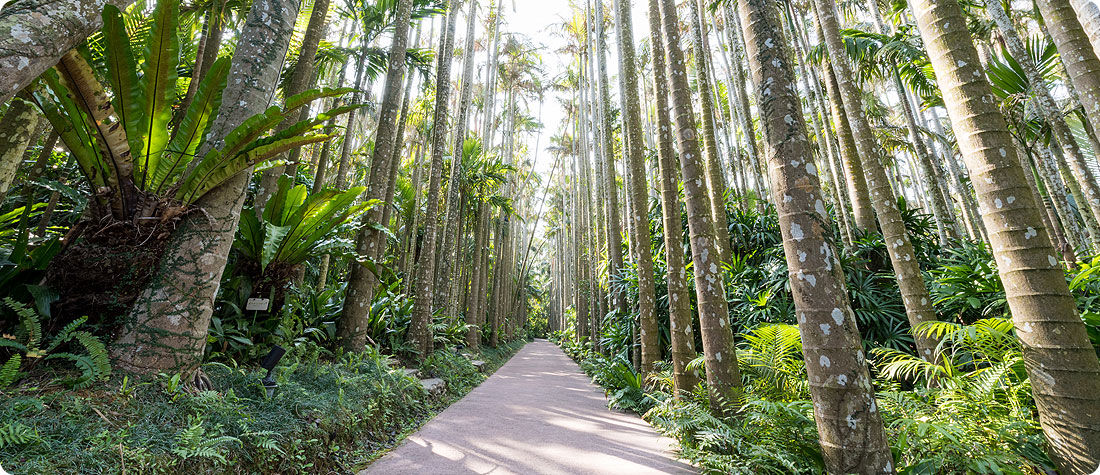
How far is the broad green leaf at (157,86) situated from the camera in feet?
8.05

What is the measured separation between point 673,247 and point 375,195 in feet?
12.4

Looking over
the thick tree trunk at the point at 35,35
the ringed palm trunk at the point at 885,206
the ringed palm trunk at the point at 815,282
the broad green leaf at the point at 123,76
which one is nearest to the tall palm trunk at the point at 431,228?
the broad green leaf at the point at 123,76

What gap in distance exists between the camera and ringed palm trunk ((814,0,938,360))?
3648 mm

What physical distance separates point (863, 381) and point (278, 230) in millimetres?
4306

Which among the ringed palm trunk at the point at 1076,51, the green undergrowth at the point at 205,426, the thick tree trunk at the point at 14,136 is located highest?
the ringed palm trunk at the point at 1076,51

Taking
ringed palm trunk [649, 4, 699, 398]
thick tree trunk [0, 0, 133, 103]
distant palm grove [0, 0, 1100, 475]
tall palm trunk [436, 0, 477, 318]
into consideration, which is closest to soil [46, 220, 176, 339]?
distant palm grove [0, 0, 1100, 475]

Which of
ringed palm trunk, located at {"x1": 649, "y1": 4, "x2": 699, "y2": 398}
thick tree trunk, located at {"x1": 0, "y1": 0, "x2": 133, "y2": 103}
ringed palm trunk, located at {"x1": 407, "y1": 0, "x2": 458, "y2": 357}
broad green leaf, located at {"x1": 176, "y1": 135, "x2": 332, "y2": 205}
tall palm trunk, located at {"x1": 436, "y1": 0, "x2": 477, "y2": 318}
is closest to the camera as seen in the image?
thick tree trunk, located at {"x1": 0, "y1": 0, "x2": 133, "y2": 103}

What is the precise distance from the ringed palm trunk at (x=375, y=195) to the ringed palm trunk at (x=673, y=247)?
335 centimetres

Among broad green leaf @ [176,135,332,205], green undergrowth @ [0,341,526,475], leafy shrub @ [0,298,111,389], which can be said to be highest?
broad green leaf @ [176,135,332,205]

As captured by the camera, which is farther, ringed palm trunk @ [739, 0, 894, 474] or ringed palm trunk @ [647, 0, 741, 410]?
ringed palm trunk @ [647, 0, 741, 410]

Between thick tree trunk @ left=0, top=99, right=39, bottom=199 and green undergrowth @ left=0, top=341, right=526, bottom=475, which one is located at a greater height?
thick tree trunk @ left=0, top=99, right=39, bottom=199

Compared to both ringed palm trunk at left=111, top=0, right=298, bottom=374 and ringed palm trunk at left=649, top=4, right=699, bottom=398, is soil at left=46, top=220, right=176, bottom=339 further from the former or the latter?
ringed palm trunk at left=649, top=4, right=699, bottom=398

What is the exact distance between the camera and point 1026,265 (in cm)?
223

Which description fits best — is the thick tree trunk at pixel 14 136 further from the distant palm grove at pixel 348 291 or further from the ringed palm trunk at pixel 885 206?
the ringed palm trunk at pixel 885 206
